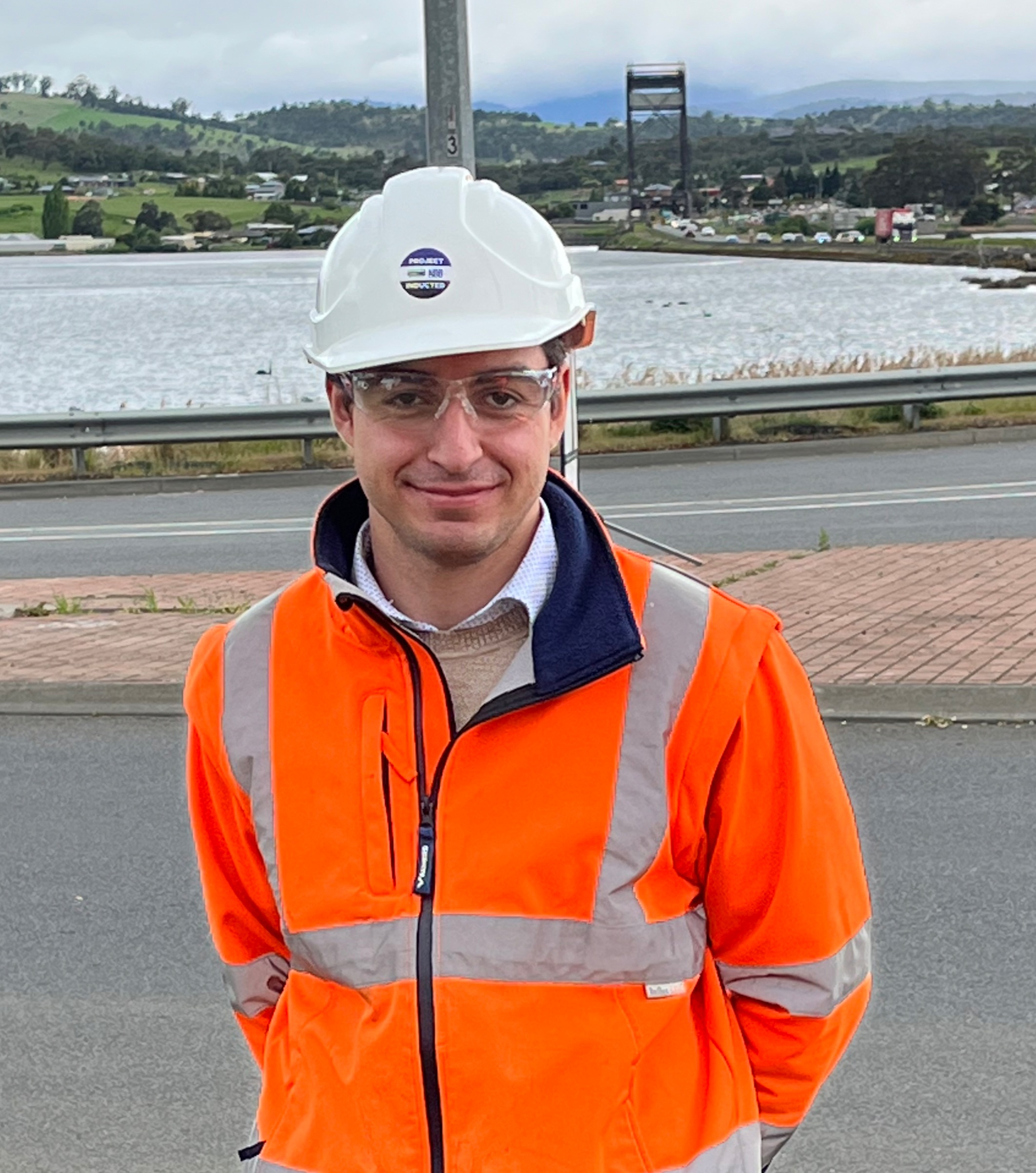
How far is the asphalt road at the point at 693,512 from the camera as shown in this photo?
12508mm

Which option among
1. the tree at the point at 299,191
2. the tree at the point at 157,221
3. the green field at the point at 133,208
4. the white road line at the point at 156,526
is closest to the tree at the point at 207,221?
the green field at the point at 133,208

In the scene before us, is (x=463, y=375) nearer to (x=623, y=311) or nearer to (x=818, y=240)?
(x=623, y=311)

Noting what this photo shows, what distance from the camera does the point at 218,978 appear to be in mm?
5035

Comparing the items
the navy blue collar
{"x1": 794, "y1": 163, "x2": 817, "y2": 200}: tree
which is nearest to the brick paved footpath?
the navy blue collar

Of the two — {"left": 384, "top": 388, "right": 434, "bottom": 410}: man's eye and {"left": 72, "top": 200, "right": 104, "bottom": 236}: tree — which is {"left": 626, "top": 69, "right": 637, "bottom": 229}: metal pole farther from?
{"left": 384, "top": 388, "right": 434, "bottom": 410}: man's eye

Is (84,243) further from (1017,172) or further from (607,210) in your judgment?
(1017,172)

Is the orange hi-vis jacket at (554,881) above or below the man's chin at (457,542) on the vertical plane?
below

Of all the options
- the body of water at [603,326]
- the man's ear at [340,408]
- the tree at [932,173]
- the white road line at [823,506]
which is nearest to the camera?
the man's ear at [340,408]

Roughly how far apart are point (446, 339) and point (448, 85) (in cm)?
623

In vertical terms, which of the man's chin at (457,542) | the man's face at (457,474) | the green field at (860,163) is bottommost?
the man's chin at (457,542)

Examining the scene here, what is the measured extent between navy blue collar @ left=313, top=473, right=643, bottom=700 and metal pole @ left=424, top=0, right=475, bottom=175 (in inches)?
231

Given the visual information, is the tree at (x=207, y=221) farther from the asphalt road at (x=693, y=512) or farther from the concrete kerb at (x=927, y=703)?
the concrete kerb at (x=927, y=703)

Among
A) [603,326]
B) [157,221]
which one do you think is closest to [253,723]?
[603,326]

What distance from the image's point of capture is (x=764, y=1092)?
2.15 metres
